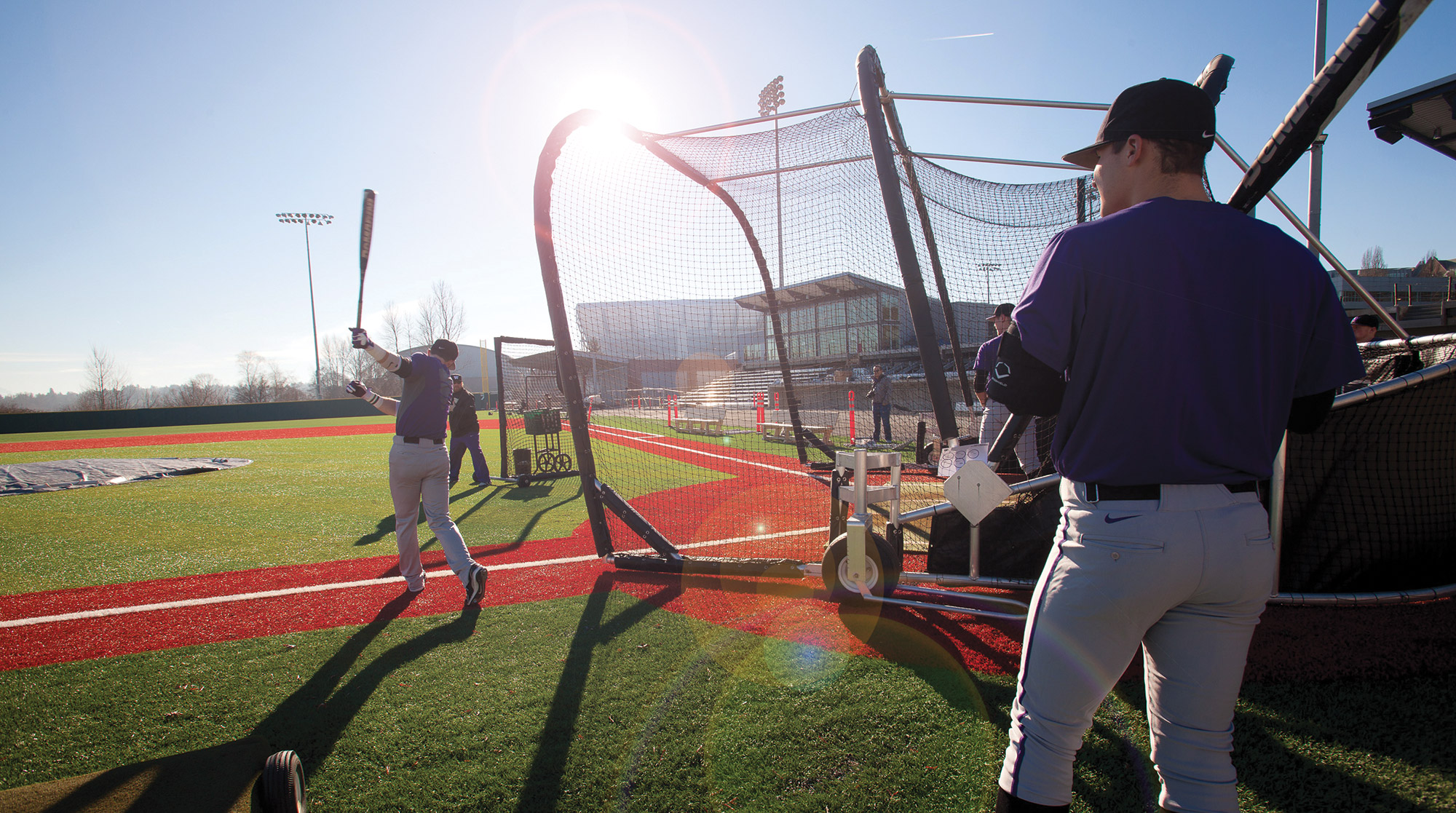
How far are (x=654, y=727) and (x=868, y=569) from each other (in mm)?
1520

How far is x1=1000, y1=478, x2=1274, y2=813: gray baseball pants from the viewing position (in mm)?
1221

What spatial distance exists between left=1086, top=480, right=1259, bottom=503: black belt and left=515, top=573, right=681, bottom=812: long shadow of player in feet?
7.08

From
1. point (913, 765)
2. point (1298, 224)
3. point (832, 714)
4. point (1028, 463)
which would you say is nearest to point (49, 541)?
point (832, 714)

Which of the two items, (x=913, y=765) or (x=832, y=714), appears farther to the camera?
(x=832, y=714)

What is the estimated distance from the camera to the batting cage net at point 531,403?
1045 cm

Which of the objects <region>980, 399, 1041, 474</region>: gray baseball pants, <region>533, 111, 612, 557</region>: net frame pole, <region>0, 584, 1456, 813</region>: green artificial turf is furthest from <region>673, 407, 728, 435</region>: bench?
<region>0, 584, 1456, 813</region>: green artificial turf

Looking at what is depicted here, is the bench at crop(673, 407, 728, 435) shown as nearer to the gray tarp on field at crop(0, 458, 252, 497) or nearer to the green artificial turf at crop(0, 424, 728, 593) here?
the green artificial turf at crop(0, 424, 728, 593)

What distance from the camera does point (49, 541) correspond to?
6.47 meters

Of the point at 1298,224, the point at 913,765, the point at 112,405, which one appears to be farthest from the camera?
the point at 112,405

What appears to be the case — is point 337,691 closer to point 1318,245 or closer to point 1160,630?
point 1160,630

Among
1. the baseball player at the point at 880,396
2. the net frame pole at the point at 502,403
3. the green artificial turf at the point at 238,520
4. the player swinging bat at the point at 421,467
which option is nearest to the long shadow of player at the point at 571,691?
the player swinging bat at the point at 421,467

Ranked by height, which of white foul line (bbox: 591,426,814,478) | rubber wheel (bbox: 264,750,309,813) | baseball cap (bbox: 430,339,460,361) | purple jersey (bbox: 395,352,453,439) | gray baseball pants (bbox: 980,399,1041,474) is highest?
baseball cap (bbox: 430,339,460,361)

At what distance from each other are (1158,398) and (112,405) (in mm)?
74411

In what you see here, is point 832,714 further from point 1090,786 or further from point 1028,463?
point 1028,463
